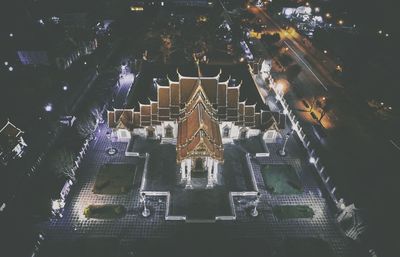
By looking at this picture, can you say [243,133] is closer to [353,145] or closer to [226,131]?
[226,131]

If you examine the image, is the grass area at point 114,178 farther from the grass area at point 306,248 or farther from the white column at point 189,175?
the grass area at point 306,248

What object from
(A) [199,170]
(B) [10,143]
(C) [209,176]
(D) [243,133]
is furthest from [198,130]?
(B) [10,143]

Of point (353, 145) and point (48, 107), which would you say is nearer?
point (353, 145)

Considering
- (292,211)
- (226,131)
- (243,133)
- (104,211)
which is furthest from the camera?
(243,133)

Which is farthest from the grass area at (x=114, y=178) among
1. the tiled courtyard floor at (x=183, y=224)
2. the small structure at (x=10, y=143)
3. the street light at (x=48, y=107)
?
the street light at (x=48, y=107)

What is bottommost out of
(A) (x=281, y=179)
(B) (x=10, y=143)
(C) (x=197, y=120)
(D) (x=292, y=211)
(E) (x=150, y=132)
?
(D) (x=292, y=211)

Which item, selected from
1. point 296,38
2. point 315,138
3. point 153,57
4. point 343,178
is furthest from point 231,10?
point 343,178
